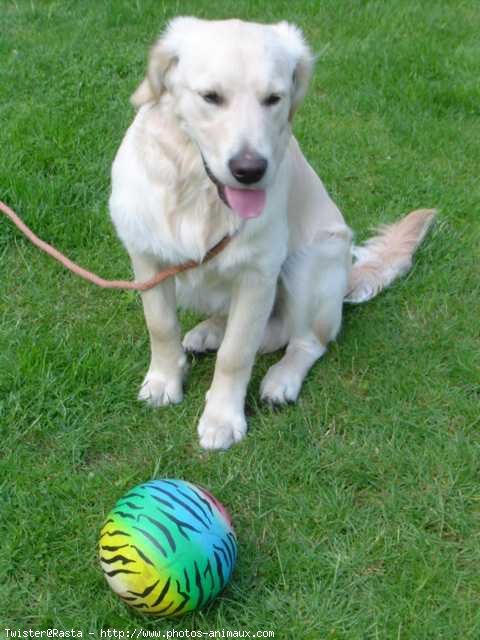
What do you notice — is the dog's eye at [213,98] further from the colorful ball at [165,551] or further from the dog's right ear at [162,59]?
the colorful ball at [165,551]

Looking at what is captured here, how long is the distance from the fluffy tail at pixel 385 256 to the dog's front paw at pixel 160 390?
92cm

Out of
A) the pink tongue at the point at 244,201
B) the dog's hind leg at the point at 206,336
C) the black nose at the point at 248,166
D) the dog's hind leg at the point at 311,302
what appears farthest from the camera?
the dog's hind leg at the point at 206,336

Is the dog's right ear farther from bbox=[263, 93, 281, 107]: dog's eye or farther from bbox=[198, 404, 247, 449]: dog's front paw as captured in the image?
bbox=[198, 404, 247, 449]: dog's front paw

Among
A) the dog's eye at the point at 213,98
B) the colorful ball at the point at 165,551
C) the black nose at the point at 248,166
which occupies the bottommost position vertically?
the colorful ball at the point at 165,551

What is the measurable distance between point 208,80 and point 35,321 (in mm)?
1334

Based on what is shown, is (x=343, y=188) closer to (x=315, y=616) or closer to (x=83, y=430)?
(x=83, y=430)

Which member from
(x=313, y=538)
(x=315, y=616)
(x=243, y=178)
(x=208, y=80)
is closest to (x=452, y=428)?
(x=313, y=538)

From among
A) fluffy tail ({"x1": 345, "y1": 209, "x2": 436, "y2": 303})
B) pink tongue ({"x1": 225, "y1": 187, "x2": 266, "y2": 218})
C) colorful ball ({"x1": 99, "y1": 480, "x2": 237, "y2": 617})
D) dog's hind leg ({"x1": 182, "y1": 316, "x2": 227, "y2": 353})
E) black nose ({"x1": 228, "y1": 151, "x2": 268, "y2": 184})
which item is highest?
black nose ({"x1": 228, "y1": 151, "x2": 268, "y2": 184})

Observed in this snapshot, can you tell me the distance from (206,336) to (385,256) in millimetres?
910

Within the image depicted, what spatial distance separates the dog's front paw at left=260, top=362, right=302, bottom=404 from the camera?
2963 mm

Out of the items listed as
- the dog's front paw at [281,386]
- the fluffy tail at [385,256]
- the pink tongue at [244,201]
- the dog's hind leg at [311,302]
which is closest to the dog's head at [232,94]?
the pink tongue at [244,201]

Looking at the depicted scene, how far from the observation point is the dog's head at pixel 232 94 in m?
2.25

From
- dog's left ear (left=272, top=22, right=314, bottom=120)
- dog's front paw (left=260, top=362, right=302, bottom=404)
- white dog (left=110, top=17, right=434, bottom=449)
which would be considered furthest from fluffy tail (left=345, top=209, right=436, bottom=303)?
dog's left ear (left=272, top=22, right=314, bottom=120)

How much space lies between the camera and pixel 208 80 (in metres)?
2.25
